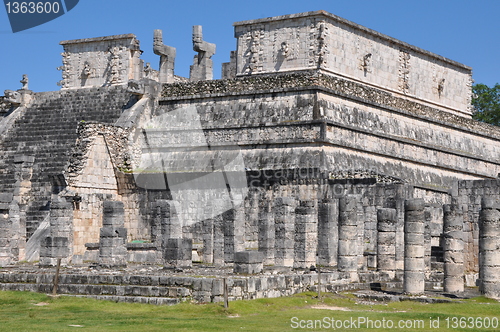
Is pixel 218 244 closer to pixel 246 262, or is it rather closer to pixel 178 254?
pixel 178 254

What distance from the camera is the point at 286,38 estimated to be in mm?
36469

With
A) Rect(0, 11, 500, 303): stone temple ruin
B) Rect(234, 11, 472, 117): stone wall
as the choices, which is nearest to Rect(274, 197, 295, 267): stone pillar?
Rect(0, 11, 500, 303): stone temple ruin

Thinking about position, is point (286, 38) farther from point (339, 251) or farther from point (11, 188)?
point (339, 251)

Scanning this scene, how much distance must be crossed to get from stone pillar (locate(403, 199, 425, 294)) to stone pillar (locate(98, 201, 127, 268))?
23.6 ft

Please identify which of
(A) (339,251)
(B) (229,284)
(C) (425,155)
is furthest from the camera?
(C) (425,155)

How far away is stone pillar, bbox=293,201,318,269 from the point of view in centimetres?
2530

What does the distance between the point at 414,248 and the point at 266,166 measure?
35.9ft

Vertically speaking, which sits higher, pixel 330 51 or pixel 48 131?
pixel 330 51

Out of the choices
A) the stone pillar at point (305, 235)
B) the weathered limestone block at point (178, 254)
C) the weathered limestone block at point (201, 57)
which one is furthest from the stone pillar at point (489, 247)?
the weathered limestone block at point (201, 57)

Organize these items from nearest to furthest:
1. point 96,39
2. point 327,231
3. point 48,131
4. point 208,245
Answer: point 327,231 < point 208,245 < point 48,131 < point 96,39

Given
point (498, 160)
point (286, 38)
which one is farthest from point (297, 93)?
point (498, 160)

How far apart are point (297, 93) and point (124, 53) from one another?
1138 cm

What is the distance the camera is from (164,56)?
43594mm

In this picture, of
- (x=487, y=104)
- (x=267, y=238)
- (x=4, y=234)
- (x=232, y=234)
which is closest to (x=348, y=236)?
(x=267, y=238)
